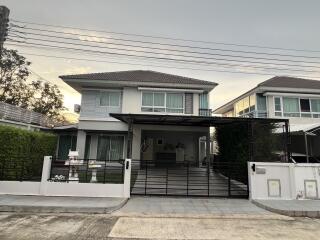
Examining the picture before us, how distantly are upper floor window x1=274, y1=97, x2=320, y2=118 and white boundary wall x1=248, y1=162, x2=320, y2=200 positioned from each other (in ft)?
37.0

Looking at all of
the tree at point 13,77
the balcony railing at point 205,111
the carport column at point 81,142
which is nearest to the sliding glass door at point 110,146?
the carport column at point 81,142

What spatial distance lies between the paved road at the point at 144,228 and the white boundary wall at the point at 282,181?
220 cm

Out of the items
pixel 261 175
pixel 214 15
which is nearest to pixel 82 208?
pixel 261 175

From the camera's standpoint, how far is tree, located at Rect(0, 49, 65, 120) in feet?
90.4

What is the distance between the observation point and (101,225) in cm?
648

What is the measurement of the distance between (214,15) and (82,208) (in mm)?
10430

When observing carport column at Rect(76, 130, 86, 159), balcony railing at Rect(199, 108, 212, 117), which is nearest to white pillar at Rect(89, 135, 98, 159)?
carport column at Rect(76, 130, 86, 159)

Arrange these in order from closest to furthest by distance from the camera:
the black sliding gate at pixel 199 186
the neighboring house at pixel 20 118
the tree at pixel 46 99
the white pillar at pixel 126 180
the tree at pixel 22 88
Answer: the white pillar at pixel 126 180
the black sliding gate at pixel 199 186
the neighboring house at pixel 20 118
the tree at pixel 22 88
the tree at pixel 46 99

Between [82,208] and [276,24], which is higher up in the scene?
[276,24]

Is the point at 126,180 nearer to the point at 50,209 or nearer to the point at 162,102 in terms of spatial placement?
the point at 50,209

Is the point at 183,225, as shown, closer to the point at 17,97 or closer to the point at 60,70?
the point at 60,70

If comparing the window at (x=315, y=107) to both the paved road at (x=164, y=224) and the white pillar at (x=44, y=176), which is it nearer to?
the paved road at (x=164, y=224)

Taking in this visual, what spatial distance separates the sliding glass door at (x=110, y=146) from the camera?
685 inches

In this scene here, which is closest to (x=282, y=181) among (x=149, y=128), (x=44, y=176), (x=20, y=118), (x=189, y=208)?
(x=189, y=208)
